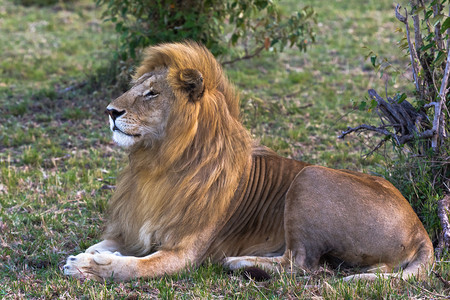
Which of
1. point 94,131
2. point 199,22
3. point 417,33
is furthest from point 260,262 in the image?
point 94,131

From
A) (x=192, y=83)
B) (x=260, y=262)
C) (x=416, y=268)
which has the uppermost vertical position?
(x=192, y=83)

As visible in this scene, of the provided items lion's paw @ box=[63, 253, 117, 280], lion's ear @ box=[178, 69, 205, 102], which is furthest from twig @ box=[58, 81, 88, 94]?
lion's paw @ box=[63, 253, 117, 280]

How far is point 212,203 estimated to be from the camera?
4.05m

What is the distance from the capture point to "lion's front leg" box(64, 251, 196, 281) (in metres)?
3.76

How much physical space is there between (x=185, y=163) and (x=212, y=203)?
0.33 metres

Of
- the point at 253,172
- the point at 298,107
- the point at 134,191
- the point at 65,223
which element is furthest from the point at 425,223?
the point at 298,107

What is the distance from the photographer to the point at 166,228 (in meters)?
3.99

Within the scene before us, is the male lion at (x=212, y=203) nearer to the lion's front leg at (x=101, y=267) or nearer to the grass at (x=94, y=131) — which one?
the lion's front leg at (x=101, y=267)

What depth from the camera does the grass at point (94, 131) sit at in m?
3.65

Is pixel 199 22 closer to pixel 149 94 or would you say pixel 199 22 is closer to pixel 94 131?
pixel 94 131

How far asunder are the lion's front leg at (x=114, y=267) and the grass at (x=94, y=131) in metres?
0.08

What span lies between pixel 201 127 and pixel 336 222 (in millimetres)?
1073

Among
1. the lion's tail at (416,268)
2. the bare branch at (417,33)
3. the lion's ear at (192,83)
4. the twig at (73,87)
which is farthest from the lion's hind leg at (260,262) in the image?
the twig at (73,87)

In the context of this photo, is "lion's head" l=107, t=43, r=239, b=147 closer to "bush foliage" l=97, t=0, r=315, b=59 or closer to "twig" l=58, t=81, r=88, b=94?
"bush foliage" l=97, t=0, r=315, b=59
